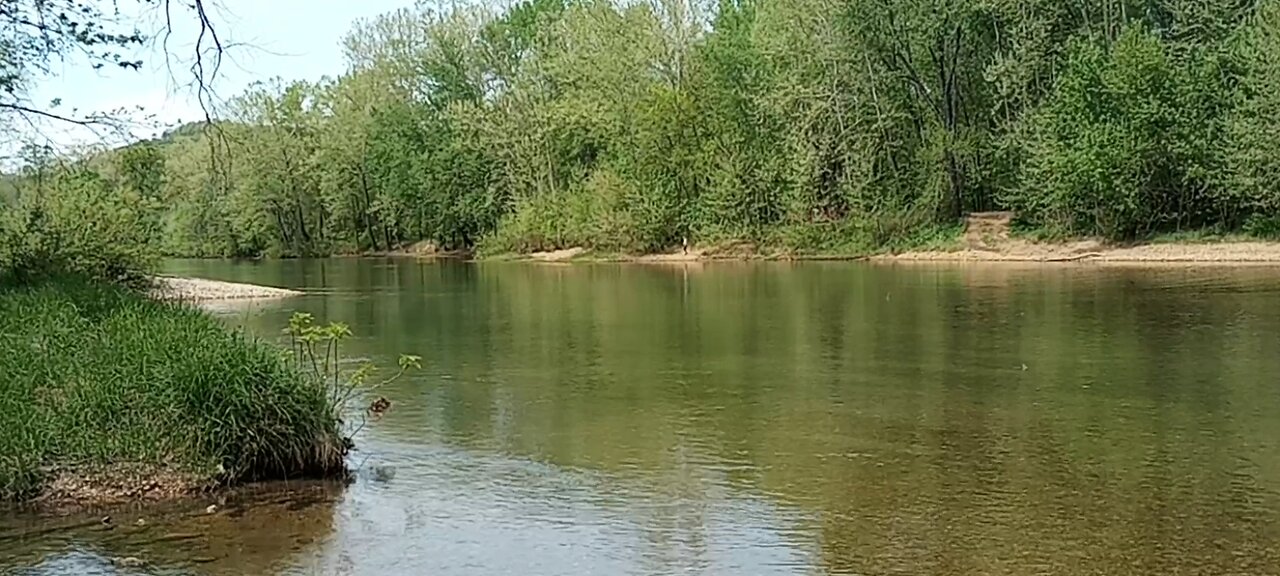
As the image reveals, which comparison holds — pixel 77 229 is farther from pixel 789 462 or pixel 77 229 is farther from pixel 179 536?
pixel 789 462

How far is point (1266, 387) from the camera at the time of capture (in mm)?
14391

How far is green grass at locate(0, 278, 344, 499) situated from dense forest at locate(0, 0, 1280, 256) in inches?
320

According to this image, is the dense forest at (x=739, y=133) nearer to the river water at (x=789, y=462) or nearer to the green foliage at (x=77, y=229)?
the green foliage at (x=77, y=229)

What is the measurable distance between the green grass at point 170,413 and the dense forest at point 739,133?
8137 millimetres

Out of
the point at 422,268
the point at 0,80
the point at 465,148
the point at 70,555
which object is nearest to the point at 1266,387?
the point at 70,555

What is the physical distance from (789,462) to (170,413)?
5.14 m

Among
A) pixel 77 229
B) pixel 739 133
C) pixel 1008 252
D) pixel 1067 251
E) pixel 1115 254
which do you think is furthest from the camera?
pixel 739 133

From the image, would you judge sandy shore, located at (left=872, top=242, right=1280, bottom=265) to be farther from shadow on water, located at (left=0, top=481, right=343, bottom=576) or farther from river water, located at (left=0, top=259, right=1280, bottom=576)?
shadow on water, located at (left=0, top=481, right=343, bottom=576)

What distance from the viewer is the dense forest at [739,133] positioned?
1646 inches

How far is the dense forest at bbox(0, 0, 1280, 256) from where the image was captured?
137ft

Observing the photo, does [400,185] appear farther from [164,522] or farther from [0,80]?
[164,522]

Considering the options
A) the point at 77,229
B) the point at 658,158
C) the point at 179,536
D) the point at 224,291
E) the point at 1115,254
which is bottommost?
the point at 179,536

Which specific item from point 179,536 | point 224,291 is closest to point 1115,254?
point 224,291

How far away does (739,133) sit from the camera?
56.2m
